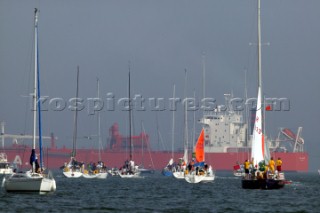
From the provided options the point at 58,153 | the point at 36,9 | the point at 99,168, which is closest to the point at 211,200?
the point at 36,9

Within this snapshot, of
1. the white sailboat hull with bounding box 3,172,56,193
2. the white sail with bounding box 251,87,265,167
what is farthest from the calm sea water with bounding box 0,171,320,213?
the white sail with bounding box 251,87,265,167

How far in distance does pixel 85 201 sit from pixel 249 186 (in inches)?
542

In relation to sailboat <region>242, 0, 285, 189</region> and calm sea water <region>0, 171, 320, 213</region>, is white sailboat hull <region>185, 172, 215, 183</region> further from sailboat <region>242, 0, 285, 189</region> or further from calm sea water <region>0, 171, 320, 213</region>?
calm sea water <region>0, 171, 320, 213</region>

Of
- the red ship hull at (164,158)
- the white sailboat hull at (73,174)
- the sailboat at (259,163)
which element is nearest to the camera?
the sailboat at (259,163)

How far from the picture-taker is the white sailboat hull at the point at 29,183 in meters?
49.9

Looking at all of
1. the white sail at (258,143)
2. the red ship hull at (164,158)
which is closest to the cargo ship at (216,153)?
the red ship hull at (164,158)

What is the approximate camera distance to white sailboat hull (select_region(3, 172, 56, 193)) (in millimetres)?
49938

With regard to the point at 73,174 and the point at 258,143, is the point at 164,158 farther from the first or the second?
the point at 258,143

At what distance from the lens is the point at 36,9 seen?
176 ft

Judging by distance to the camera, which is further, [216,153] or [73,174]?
[216,153]

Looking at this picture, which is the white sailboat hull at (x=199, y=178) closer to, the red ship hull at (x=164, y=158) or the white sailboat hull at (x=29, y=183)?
the white sailboat hull at (x=29, y=183)

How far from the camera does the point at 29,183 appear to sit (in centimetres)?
5003

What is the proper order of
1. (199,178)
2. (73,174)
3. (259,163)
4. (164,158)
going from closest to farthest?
(259,163) → (199,178) → (73,174) → (164,158)

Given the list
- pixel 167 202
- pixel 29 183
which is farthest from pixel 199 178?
pixel 29 183
